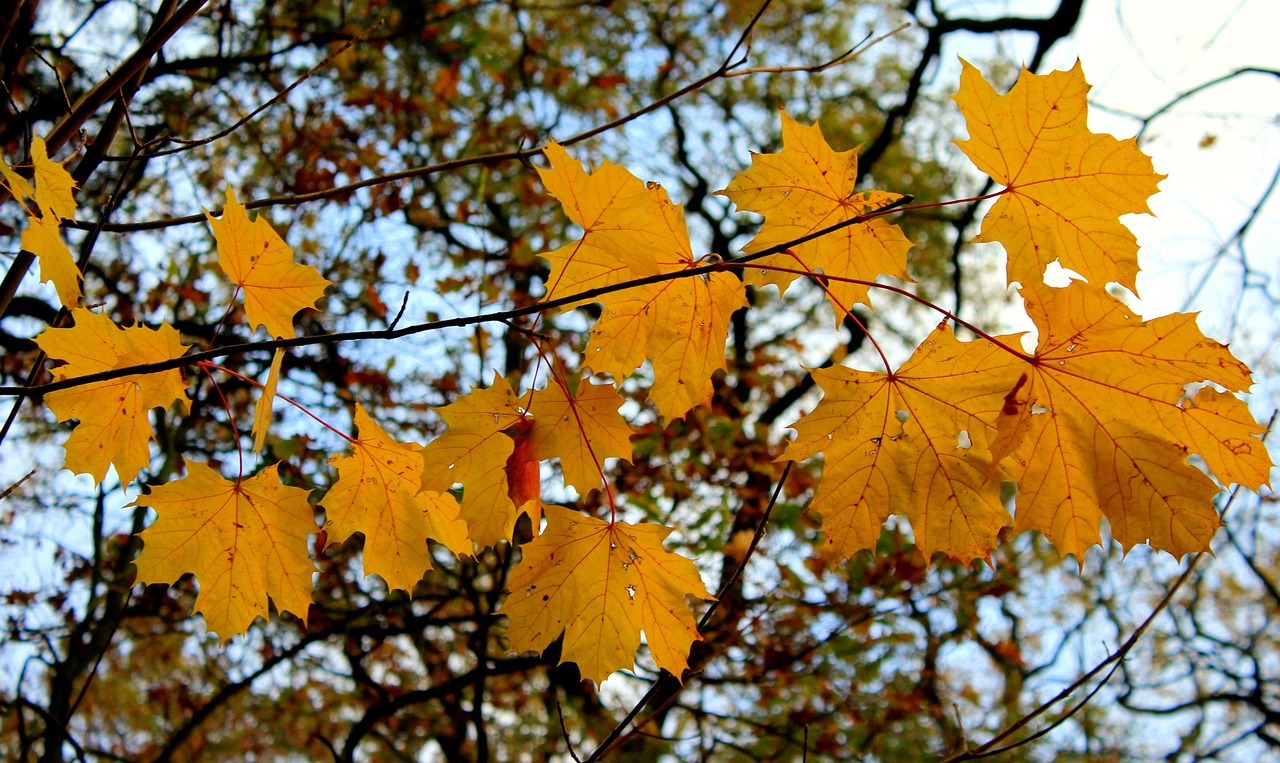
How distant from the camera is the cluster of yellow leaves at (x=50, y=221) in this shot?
1377 millimetres

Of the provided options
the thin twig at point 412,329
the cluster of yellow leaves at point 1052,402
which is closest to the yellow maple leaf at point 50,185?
the thin twig at point 412,329

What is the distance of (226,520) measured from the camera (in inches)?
64.4

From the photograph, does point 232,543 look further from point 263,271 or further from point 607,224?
point 607,224

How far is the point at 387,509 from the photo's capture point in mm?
1678

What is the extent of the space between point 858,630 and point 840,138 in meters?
4.34

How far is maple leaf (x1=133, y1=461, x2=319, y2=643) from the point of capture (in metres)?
1.61

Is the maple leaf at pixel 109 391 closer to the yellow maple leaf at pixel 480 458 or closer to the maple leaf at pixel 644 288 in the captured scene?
the yellow maple leaf at pixel 480 458

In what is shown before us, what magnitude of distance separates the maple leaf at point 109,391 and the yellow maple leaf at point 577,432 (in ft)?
2.07

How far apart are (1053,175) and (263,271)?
1391 millimetres

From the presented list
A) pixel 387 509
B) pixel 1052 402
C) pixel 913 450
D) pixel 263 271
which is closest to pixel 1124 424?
pixel 1052 402

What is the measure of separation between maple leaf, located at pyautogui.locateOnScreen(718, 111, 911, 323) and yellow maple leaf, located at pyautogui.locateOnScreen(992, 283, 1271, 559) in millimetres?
281

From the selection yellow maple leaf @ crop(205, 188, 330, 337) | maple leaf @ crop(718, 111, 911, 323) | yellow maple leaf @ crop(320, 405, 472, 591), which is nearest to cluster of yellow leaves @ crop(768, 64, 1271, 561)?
maple leaf @ crop(718, 111, 911, 323)

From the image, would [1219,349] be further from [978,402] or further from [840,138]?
[840,138]

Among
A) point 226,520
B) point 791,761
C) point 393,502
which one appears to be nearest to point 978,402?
point 393,502
